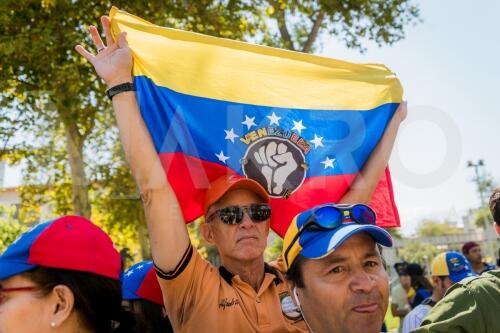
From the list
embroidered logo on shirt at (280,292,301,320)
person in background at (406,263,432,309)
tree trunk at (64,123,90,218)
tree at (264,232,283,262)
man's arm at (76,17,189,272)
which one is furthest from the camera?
tree trunk at (64,123,90,218)

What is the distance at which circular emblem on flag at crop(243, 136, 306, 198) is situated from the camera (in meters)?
3.44

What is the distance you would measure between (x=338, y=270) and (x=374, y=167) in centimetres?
179

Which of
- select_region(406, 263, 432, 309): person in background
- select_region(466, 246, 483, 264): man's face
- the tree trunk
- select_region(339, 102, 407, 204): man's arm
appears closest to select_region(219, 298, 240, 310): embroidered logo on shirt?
select_region(339, 102, 407, 204): man's arm

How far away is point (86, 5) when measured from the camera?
9.46 m

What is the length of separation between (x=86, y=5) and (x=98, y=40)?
7.06 m

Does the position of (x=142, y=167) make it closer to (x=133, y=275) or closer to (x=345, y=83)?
(x=133, y=275)

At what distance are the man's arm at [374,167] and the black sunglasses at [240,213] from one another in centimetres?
75

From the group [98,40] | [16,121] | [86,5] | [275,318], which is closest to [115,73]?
[98,40]

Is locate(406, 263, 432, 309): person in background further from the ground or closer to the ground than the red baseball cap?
closer to the ground

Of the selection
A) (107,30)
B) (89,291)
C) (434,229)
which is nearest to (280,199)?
(107,30)

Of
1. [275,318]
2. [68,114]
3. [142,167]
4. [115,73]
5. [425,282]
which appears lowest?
[425,282]

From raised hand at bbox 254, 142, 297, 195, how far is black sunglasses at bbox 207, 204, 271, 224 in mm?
464

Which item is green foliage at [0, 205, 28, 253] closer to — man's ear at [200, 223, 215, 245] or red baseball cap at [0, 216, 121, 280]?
man's ear at [200, 223, 215, 245]

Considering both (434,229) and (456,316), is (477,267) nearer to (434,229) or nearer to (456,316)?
(456,316)
